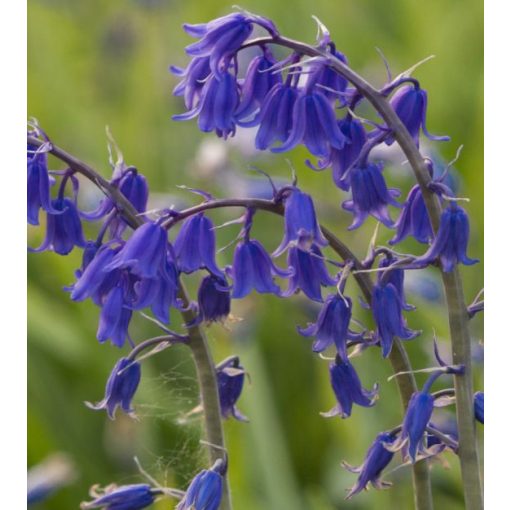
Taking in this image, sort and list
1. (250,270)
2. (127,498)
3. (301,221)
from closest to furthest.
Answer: (301,221) → (250,270) → (127,498)

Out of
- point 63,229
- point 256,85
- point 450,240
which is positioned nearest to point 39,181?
point 63,229

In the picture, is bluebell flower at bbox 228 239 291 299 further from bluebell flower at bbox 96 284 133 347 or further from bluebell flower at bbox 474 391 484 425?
bluebell flower at bbox 474 391 484 425

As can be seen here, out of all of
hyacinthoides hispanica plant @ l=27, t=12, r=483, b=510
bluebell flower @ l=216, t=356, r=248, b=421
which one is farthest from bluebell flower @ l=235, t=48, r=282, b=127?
bluebell flower @ l=216, t=356, r=248, b=421

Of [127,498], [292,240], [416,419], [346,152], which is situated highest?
[346,152]

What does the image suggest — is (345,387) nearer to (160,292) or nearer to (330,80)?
(160,292)

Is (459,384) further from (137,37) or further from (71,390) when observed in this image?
(137,37)

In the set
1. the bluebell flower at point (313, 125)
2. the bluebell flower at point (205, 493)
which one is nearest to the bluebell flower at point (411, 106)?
the bluebell flower at point (313, 125)
